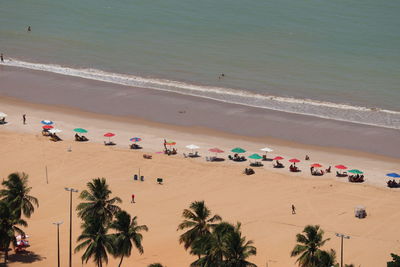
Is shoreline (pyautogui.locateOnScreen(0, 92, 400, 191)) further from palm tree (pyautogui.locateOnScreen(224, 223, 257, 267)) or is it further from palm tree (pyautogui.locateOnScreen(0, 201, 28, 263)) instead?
palm tree (pyautogui.locateOnScreen(224, 223, 257, 267))

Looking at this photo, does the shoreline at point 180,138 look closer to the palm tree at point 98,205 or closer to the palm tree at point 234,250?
the palm tree at point 98,205

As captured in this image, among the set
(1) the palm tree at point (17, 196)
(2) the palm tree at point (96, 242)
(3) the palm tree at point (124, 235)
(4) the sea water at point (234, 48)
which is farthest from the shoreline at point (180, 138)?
(2) the palm tree at point (96, 242)

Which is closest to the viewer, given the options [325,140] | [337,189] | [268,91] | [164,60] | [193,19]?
[337,189]

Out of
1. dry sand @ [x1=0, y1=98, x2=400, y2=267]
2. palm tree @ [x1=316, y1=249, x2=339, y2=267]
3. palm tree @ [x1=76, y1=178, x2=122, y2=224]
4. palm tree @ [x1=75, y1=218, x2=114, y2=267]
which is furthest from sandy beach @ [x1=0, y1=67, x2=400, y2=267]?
palm tree @ [x1=316, y1=249, x2=339, y2=267]

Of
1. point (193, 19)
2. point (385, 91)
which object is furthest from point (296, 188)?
point (193, 19)

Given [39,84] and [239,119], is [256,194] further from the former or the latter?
[39,84]

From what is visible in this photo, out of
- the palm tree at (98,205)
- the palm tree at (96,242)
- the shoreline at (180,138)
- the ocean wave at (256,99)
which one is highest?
the ocean wave at (256,99)

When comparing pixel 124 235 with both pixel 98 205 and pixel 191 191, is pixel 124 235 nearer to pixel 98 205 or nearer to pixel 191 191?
pixel 98 205
